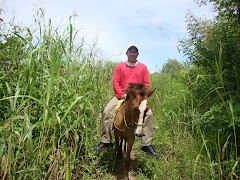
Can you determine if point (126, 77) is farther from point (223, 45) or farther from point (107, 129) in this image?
point (223, 45)

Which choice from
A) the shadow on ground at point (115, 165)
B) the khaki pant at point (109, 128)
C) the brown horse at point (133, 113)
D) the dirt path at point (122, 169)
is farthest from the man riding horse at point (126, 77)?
the dirt path at point (122, 169)

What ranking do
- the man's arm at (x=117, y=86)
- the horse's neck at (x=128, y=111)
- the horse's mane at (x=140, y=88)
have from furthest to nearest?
the man's arm at (x=117, y=86)
the horse's neck at (x=128, y=111)
the horse's mane at (x=140, y=88)

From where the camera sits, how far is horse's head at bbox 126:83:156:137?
2826 mm

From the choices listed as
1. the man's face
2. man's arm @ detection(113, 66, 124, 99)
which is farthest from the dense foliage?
the man's face

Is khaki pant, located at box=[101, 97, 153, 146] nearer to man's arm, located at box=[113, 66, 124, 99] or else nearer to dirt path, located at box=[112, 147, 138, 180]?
man's arm, located at box=[113, 66, 124, 99]

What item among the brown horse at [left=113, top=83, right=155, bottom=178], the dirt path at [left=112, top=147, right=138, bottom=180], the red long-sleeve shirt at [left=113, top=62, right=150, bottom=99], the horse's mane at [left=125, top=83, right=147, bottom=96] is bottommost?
the dirt path at [left=112, top=147, right=138, bottom=180]

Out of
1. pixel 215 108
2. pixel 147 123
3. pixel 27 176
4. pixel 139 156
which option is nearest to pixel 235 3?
pixel 215 108

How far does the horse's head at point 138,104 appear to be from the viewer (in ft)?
9.27

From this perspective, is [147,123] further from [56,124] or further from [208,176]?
[56,124]

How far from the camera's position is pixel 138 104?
9.50ft

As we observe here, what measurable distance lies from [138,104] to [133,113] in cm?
24

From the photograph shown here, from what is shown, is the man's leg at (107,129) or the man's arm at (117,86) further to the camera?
the man's arm at (117,86)

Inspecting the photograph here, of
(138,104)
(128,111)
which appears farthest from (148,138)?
(138,104)

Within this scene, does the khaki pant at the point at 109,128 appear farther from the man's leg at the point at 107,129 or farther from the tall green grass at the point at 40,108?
the tall green grass at the point at 40,108
